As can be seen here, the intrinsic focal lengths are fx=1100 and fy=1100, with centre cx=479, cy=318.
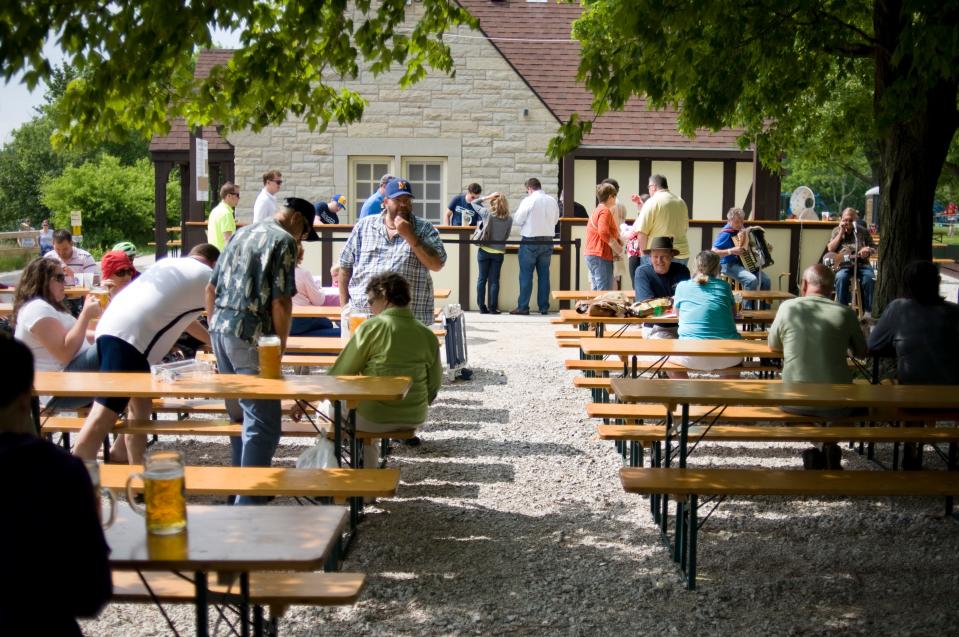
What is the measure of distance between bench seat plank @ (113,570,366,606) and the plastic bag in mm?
1789

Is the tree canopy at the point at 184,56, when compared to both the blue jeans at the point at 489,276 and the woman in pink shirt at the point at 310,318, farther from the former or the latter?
the blue jeans at the point at 489,276

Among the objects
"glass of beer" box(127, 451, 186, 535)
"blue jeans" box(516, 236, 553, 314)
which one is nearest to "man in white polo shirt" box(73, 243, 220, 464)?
"glass of beer" box(127, 451, 186, 535)

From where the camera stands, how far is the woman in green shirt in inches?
239

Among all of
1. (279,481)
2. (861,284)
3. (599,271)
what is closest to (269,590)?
(279,481)

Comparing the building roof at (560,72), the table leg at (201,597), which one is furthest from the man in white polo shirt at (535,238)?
the table leg at (201,597)

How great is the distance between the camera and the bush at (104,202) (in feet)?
140

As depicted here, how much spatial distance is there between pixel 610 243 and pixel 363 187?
23.5ft

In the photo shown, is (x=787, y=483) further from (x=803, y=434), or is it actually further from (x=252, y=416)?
(x=252, y=416)

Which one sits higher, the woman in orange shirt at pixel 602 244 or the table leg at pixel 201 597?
the woman in orange shirt at pixel 602 244

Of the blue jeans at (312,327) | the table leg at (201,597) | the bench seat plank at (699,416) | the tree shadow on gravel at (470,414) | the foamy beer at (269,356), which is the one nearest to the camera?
the table leg at (201,597)

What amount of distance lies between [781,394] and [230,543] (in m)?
3.16

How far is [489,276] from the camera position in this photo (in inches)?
658

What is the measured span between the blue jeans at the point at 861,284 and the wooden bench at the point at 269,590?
41.6 feet

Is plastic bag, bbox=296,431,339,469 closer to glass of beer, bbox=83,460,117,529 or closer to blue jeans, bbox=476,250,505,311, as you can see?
glass of beer, bbox=83,460,117,529
